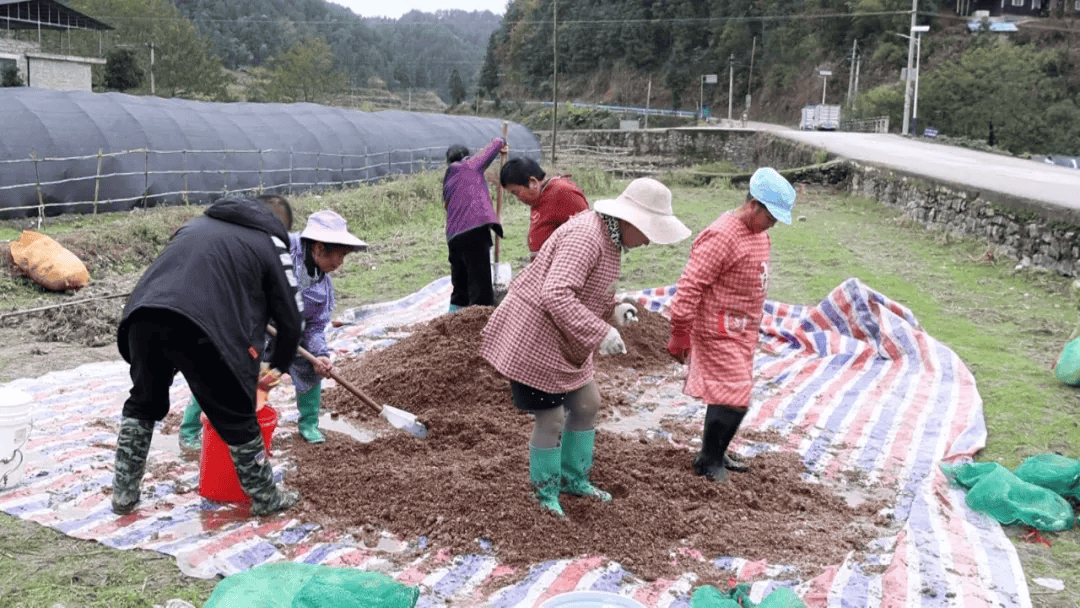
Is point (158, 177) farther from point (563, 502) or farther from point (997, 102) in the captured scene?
point (997, 102)

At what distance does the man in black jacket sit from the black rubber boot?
5.68 feet

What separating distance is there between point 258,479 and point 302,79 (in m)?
59.0

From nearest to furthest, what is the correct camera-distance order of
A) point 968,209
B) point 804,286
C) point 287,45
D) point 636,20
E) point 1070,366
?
point 1070,366
point 804,286
point 968,209
point 636,20
point 287,45

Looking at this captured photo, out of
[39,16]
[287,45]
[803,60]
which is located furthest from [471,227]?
[287,45]

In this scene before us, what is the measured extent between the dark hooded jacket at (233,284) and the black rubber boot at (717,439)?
173 centimetres

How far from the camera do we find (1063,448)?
442 centimetres

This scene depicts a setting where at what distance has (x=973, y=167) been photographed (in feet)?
52.9

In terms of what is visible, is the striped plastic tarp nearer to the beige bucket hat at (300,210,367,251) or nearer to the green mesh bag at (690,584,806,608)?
the green mesh bag at (690,584,806,608)

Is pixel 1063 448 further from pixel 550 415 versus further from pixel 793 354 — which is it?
pixel 550 415

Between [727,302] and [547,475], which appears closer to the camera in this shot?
[547,475]

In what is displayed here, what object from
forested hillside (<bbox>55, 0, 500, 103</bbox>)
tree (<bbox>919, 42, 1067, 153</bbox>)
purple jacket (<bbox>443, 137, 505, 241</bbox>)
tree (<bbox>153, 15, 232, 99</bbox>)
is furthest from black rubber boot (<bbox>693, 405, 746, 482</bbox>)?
tree (<bbox>153, 15, 232, 99</bbox>)

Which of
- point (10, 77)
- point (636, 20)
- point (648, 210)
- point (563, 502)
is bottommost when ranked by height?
point (563, 502)

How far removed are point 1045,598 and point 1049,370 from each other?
3294 mm

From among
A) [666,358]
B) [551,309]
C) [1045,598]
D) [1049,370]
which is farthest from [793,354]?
[551,309]
